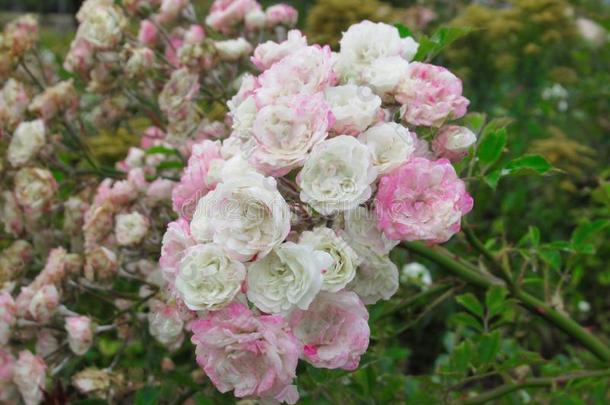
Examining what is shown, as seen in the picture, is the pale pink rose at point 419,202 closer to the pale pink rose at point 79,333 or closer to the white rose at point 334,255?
the white rose at point 334,255

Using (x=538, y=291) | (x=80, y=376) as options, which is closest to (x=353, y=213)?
(x=80, y=376)

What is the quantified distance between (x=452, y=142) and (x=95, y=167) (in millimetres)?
817

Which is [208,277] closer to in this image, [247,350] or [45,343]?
[247,350]

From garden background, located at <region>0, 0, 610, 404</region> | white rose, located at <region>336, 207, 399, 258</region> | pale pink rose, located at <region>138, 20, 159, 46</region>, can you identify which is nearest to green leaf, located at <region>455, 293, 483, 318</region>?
garden background, located at <region>0, 0, 610, 404</region>

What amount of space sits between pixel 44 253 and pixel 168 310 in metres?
0.48

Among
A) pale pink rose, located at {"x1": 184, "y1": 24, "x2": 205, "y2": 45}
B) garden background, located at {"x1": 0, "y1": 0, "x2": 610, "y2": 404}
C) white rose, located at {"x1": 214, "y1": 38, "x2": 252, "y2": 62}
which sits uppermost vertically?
white rose, located at {"x1": 214, "y1": 38, "x2": 252, "y2": 62}

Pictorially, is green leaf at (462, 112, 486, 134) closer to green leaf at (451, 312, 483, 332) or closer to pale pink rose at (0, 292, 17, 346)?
green leaf at (451, 312, 483, 332)

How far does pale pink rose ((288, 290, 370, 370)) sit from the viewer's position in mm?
827

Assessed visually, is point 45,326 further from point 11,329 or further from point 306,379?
point 306,379

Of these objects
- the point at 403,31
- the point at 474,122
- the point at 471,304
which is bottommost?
the point at 471,304

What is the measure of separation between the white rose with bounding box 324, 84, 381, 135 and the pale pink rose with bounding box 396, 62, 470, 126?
0.05 metres

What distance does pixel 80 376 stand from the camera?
1279 mm

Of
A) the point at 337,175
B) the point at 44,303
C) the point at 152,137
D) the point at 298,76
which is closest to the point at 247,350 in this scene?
the point at 337,175

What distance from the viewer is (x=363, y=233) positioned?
869mm
